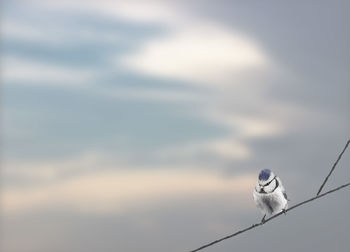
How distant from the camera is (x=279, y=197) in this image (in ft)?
56.2

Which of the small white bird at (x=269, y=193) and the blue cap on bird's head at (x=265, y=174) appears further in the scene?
the small white bird at (x=269, y=193)

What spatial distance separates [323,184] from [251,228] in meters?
1.58

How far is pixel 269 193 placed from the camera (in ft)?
55.2

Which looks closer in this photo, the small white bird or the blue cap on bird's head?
the blue cap on bird's head

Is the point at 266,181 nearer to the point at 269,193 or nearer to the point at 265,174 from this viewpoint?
the point at 265,174

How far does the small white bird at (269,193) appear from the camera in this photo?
16.4 m

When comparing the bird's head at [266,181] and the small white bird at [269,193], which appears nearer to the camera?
the bird's head at [266,181]

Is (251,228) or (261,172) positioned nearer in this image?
(251,228)

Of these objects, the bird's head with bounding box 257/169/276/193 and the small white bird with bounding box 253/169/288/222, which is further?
the small white bird with bounding box 253/169/288/222

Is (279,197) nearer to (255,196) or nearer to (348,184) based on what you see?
(255,196)

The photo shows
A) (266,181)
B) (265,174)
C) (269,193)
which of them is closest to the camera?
(265,174)

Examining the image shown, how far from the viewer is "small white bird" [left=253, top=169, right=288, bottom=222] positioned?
645 inches

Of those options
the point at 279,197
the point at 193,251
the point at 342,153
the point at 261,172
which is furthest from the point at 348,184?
the point at 279,197

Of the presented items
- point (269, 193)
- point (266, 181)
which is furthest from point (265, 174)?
point (269, 193)
